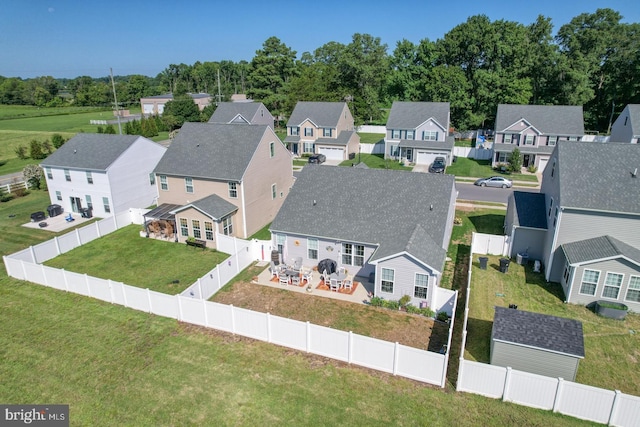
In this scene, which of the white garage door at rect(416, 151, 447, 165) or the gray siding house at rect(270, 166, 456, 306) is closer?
the gray siding house at rect(270, 166, 456, 306)

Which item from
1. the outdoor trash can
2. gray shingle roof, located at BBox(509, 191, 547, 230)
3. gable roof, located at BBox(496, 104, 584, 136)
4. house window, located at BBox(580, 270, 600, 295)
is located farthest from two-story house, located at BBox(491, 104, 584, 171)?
house window, located at BBox(580, 270, 600, 295)

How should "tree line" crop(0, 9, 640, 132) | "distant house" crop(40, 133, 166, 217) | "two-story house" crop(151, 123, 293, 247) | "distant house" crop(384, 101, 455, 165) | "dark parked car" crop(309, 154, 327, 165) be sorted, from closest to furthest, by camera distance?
"two-story house" crop(151, 123, 293, 247) → "distant house" crop(40, 133, 166, 217) → "distant house" crop(384, 101, 455, 165) → "dark parked car" crop(309, 154, 327, 165) → "tree line" crop(0, 9, 640, 132)

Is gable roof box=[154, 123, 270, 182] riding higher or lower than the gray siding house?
higher

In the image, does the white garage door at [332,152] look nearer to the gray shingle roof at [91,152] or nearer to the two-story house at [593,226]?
the gray shingle roof at [91,152]

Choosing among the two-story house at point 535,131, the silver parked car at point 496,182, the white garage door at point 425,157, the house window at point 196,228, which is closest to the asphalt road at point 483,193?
the silver parked car at point 496,182

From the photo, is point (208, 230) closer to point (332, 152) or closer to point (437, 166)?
point (437, 166)

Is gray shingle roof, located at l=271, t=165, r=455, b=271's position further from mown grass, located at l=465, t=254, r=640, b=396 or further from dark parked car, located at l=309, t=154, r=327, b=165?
dark parked car, located at l=309, t=154, r=327, b=165

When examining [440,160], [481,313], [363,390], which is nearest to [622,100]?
[440,160]
